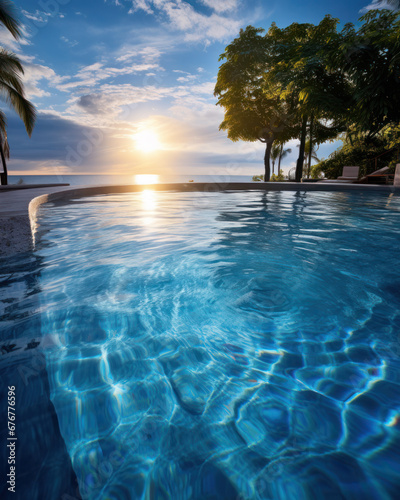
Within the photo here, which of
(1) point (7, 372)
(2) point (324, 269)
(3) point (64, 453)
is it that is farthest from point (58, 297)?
(2) point (324, 269)

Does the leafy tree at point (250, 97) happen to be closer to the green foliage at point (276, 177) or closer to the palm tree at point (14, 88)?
the green foliage at point (276, 177)

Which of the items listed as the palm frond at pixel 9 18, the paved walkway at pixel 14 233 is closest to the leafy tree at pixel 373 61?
the palm frond at pixel 9 18

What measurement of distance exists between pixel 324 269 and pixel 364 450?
2833 mm

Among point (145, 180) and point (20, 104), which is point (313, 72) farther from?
point (145, 180)

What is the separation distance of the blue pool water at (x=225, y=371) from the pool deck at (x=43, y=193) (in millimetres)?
434

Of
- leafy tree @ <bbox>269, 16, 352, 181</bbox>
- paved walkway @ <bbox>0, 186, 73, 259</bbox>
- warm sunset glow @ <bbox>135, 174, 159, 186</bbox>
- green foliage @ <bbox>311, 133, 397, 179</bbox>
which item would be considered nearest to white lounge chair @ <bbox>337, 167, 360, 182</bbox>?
green foliage @ <bbox>311, 133, 397, 179</bbox>

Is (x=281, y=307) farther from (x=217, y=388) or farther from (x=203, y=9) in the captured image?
(x=203, y=9)

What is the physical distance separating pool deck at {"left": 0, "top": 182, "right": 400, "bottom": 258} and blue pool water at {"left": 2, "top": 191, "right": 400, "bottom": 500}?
0.43 meters

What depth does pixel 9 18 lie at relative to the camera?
10.9 metres

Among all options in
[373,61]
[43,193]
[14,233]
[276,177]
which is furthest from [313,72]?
[14,233]

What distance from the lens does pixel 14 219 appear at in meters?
4.64

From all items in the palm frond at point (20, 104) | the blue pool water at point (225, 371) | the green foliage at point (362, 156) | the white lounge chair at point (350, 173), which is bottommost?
the blue pool water at point (225, 371)

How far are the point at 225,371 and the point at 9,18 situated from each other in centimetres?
1625

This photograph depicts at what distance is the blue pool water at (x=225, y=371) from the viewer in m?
1.28
